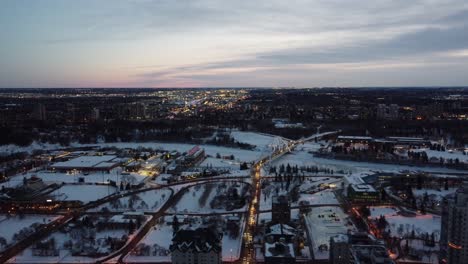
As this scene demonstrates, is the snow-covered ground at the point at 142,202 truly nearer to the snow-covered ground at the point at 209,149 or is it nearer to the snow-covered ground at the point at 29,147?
the snow-covered ground at the point at 209,149

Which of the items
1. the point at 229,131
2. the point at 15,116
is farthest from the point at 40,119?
the point at 229,131

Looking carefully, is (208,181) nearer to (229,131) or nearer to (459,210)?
(459,210)

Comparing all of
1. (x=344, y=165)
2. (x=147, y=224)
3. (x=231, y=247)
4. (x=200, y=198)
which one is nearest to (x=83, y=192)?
(x=200, y=198)

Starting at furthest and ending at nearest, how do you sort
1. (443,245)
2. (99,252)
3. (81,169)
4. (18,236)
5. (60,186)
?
(81,169), (60,186), (18,236), (99,252), (443,245)

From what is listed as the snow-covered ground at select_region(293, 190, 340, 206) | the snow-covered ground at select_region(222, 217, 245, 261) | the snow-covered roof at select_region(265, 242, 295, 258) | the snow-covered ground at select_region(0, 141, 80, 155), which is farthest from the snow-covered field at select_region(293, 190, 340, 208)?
the snow-covered ground at select_region(0, 141, 80, 155)

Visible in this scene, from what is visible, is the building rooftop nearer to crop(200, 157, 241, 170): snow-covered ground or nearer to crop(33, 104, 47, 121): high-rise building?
crop(200, 157, 241, 170): snow-covered ground

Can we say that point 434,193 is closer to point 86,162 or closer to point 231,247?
point 231,247

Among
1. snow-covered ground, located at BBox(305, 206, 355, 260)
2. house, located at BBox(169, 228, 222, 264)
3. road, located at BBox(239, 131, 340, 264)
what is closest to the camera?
house, located at BBox(169, 228, 222, 264)
